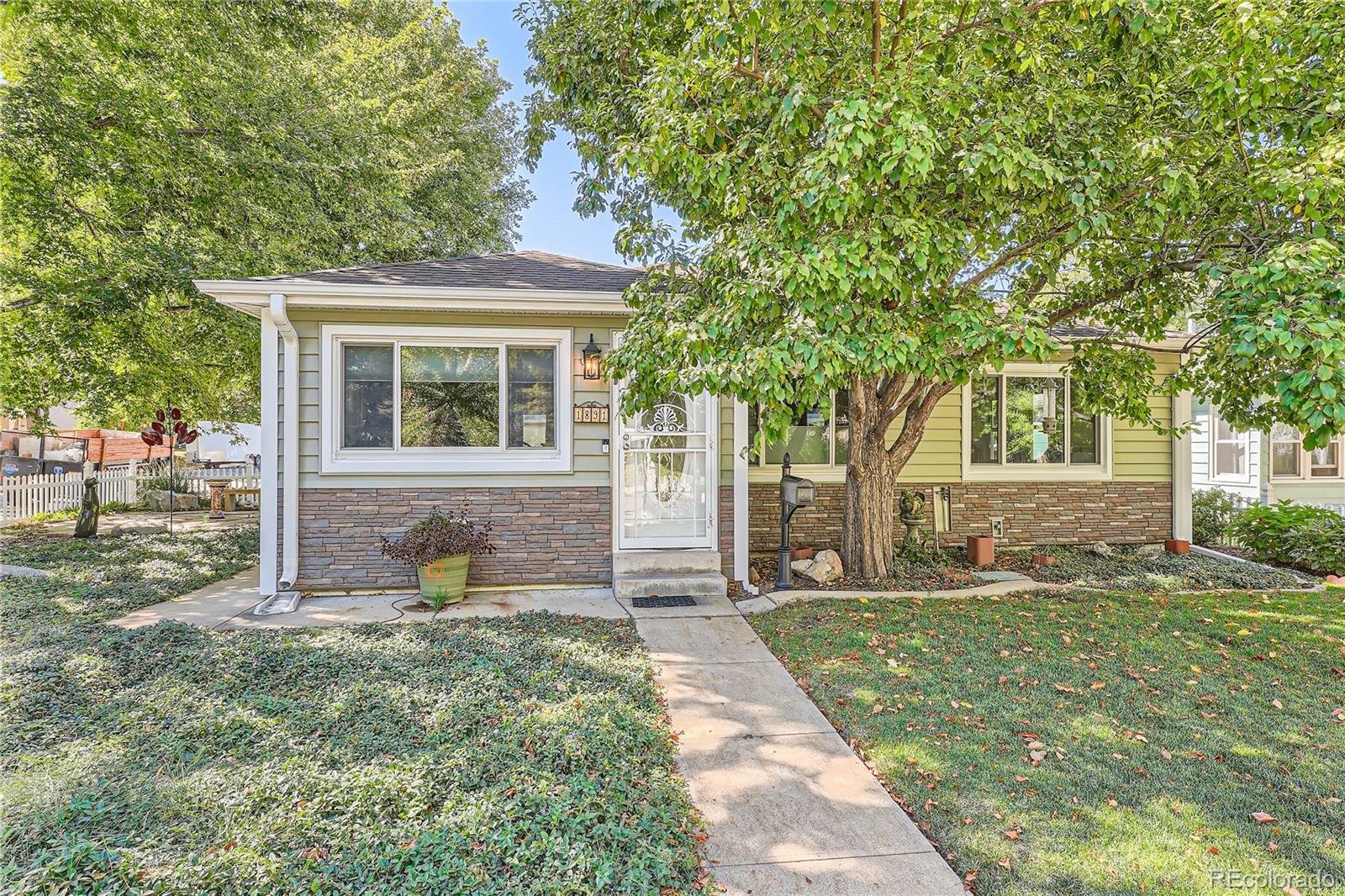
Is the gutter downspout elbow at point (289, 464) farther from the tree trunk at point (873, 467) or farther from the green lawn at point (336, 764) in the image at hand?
the tree trunk at point (873, 467)

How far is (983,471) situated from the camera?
8.21 meters

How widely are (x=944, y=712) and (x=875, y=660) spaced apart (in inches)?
30.8

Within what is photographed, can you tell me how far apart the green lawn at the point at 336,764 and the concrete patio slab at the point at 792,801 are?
18 centimetres

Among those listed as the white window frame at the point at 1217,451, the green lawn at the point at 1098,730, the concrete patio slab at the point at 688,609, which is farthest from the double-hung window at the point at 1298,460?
the concrete patio slab at the point at 688,609

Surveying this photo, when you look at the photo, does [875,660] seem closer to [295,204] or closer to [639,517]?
[639,517]

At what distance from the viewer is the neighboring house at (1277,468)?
9.77m

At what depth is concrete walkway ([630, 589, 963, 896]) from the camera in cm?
233

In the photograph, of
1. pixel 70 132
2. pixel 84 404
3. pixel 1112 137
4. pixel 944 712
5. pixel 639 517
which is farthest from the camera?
pixel 84 404

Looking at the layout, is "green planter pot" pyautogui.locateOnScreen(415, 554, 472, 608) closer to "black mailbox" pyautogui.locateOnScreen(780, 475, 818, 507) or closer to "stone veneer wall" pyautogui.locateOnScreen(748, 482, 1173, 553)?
"black mailbox" pyautogui.locateOnScreen(780, 475, 818, 507)

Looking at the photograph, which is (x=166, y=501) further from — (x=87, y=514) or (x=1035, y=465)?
(x=1035, y=465)

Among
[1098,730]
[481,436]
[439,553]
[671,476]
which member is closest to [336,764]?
[439,553]

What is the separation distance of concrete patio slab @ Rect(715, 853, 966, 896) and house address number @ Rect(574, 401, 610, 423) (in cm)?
444

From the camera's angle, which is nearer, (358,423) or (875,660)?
(875,660)

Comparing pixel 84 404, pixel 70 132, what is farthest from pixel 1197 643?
pixel 84 404
